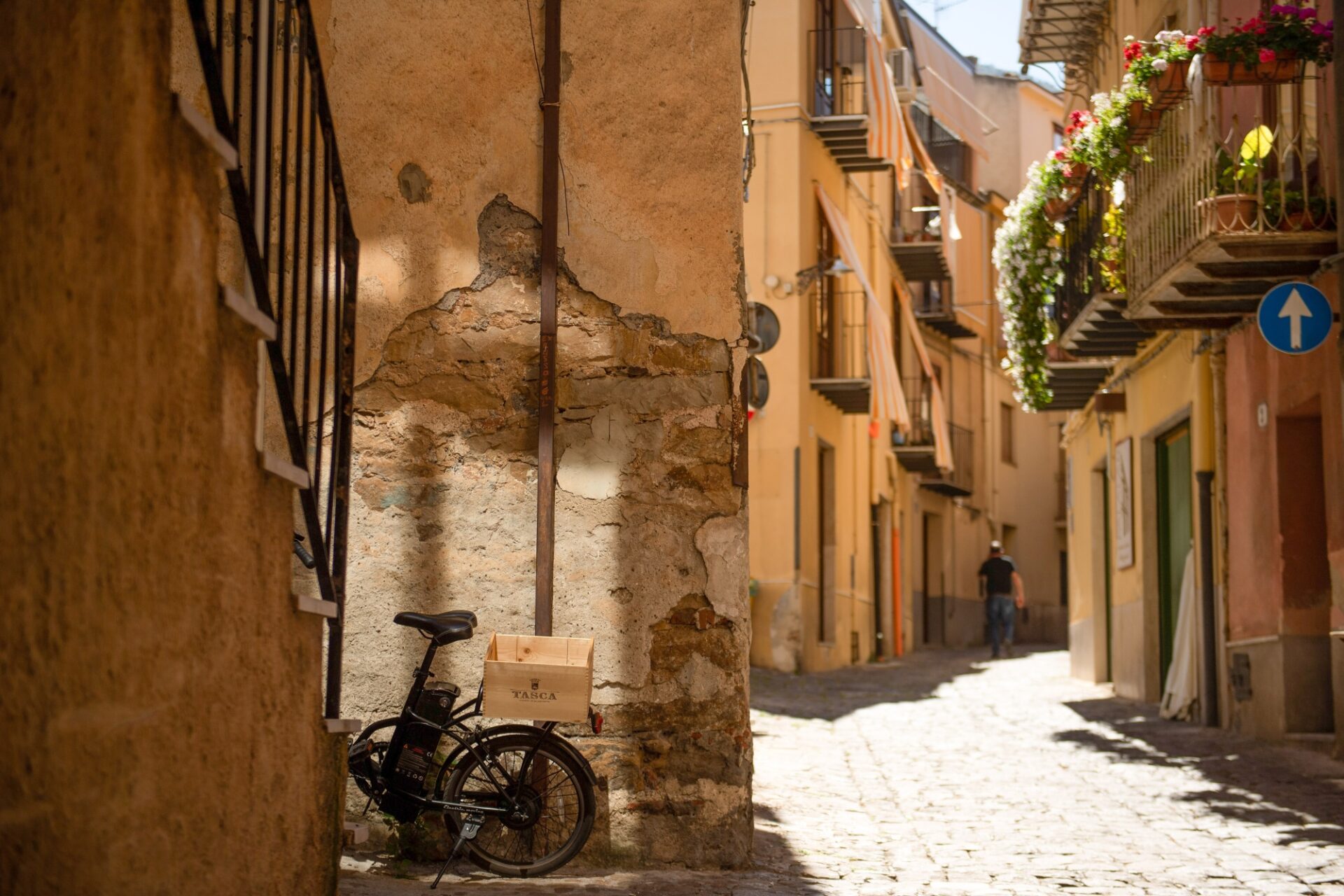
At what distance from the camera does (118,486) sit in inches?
117

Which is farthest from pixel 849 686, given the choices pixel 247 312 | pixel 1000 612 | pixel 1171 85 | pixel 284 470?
pixel 247 312

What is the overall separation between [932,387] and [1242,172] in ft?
50.9

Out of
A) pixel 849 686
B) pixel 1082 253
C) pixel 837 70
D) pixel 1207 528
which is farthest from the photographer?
pixel 837 70

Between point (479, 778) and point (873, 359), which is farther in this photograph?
point (873, 359)

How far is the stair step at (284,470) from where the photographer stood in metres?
3.73

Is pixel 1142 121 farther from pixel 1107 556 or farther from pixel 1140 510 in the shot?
pixel 1107 556

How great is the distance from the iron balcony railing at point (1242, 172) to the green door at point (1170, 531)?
313 cm

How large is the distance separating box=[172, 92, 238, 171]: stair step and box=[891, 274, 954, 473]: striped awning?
19677 millimetres

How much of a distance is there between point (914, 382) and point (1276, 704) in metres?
16.8

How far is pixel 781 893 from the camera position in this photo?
19.1 ft

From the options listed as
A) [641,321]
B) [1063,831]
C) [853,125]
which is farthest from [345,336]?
[853,125]

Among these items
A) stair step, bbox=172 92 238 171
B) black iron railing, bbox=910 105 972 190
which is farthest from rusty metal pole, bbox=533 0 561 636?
black iron railing, bbox=910 105 972 190

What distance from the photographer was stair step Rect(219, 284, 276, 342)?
3.50 m

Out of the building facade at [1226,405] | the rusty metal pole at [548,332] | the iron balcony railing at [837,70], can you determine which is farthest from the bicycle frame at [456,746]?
the iron balcony railing at [837,70]
